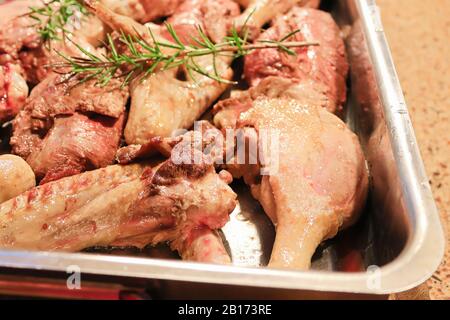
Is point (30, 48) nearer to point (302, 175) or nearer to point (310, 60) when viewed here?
point (310, 60)

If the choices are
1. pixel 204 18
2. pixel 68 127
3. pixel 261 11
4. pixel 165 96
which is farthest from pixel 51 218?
pixel 261 11

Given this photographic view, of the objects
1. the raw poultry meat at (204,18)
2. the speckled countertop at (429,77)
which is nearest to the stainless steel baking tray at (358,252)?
→ the speckled countertop at (429,77)

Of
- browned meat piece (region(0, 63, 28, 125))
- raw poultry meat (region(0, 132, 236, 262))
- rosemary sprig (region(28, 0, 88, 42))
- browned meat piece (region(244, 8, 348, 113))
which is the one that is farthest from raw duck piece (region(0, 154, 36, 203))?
browned meat piece (region(244, 8, 348, 113))

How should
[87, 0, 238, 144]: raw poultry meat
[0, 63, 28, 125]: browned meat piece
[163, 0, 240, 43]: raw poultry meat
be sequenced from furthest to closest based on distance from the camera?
[163, 0, 240, 43]: raw poultry meat
[0, 63, 28, 125]: browned meat piece
[87, 0, 238, 144]: raw poultry meat

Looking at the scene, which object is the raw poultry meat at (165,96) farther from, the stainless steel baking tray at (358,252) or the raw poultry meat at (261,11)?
the stainless steel baking tray at (358,252)

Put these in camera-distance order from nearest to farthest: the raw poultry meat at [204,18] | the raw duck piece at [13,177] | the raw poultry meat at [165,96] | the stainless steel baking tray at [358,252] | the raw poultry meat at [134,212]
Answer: the stainless steel baking tray at [358,252] < the raw poultry meat at [134,212] < the raw duck piece at [13,177] < the raw poultry meat at [165,96] < the raw poultry meat at [204,18]

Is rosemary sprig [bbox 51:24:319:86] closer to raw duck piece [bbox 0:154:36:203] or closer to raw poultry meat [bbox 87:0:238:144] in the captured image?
raw poultry meat [bbox 87:0:238:144]
